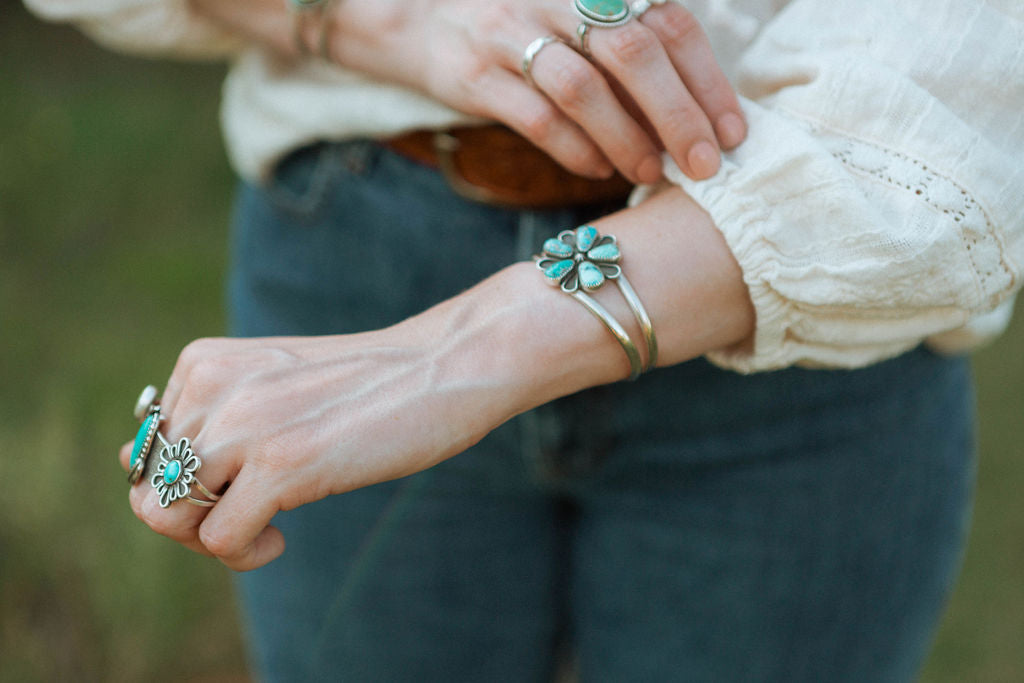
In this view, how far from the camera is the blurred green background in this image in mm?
2287

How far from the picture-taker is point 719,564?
106 cm

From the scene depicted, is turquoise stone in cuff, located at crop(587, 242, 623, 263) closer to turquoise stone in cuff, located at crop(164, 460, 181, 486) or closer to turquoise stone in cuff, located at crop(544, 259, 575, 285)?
turquoise stone in cuff, located at crop(544, 259, 575, 285)

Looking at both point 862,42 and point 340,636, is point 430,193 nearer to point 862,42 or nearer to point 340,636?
point 862,42

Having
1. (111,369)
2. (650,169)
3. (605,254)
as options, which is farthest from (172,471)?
(111,369)

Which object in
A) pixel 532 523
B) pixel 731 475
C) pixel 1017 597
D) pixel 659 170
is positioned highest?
pixel 659 170

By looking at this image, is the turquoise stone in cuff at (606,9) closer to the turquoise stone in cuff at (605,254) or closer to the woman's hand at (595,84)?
the woman's hand at (595,84)

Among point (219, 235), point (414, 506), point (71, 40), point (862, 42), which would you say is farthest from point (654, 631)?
point (71, 40)

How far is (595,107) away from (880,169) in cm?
26

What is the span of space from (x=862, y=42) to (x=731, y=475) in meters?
0.53

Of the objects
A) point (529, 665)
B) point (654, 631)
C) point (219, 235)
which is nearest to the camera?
point (654, 631)

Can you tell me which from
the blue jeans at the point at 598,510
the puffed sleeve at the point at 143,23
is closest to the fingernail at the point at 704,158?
the blue jeans at the point at 598,510

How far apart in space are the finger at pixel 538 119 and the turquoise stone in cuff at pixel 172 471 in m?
0.44

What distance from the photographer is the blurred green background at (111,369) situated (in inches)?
90.0

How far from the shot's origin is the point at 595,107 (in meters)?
0.76
